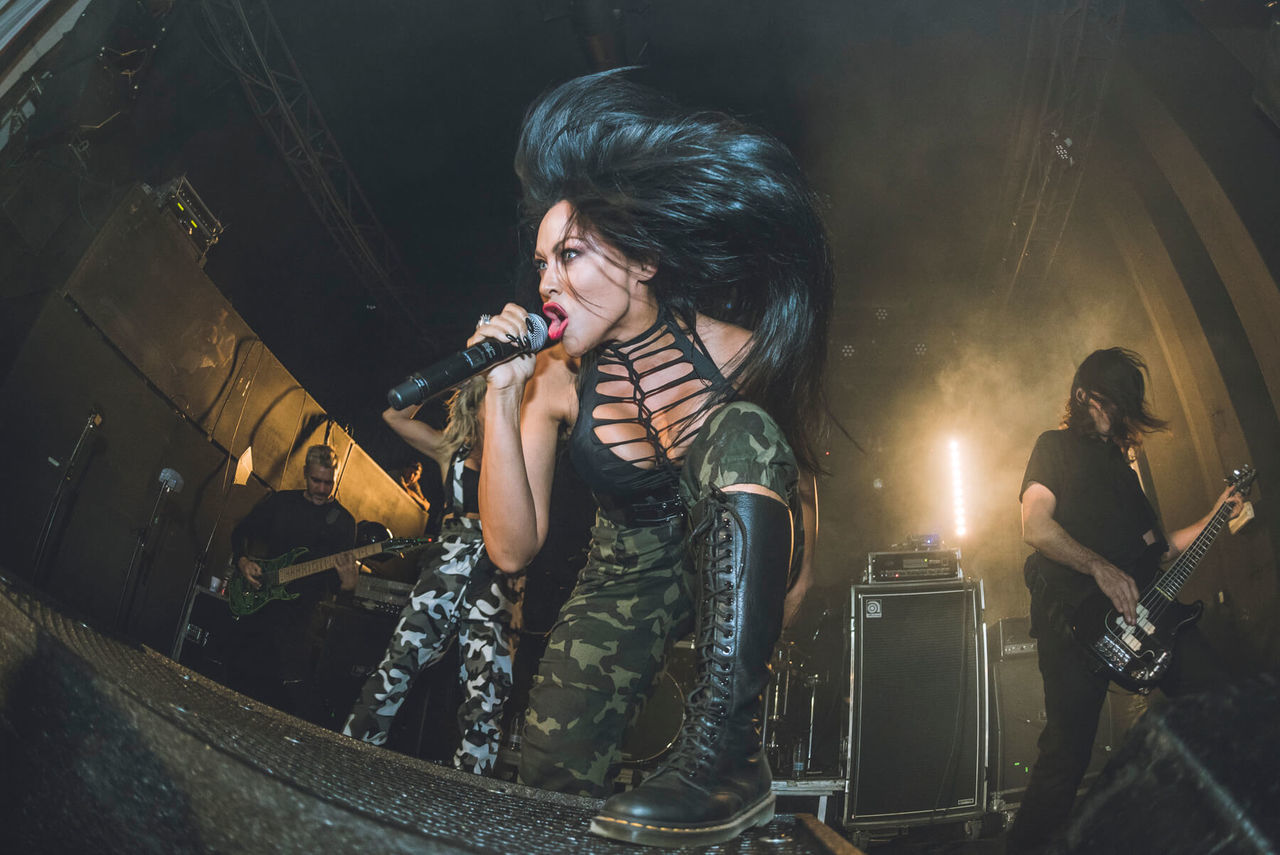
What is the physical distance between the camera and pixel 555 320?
177 centimetres

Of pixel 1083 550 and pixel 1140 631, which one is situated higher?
pixel 1083 550

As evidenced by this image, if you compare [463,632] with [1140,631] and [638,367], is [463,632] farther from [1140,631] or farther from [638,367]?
[1140,631]

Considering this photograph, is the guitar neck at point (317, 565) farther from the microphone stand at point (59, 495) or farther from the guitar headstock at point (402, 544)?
the microphone stand at point (59, 495)

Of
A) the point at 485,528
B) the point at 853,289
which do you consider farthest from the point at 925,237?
the point at 485,528

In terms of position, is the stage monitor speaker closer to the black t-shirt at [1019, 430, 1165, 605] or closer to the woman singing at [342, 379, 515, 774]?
the woman singing at [342, 379, 515, 774]

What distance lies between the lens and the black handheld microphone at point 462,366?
1.49 metres

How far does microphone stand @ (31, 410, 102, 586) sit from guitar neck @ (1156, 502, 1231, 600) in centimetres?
526

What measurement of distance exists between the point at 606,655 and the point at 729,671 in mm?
550

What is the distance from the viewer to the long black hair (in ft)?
5.87

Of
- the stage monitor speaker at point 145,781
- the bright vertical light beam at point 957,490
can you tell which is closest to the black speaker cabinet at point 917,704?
the bright vertical light beam at point 957,490

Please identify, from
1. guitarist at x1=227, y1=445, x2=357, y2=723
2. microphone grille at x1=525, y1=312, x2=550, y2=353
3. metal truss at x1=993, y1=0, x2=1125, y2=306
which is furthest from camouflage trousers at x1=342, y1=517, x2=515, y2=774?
metal truss at x1=993, y1=0, x2=1125, y2=306

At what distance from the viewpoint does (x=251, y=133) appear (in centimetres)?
611

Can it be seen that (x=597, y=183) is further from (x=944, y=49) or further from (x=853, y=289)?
(x=853, y=289)

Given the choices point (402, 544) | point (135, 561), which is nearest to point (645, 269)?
point (402, 544)
